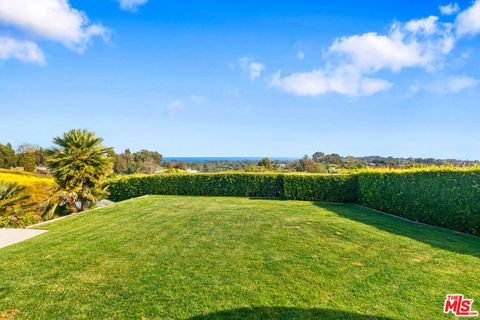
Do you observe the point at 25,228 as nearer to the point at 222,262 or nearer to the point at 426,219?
the point at 222,262

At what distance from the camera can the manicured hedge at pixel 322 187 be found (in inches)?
506

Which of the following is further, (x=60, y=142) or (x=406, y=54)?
(x=406, y=54)

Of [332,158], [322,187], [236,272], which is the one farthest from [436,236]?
[332,158]

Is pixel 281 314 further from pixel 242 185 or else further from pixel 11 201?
pixel 242 185

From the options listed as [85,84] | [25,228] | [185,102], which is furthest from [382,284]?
[185,102]

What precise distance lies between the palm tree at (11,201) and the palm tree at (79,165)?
69.1 inches

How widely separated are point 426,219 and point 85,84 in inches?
769

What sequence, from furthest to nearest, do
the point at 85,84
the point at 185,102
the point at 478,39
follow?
the point at 185,102, the point at 85,84, the point at 478,39

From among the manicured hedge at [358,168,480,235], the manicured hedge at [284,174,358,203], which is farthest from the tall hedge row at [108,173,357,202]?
the manicured hedge at [358,168,480,235]

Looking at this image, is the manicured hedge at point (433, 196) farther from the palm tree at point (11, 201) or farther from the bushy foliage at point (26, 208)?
the palm tree at point (11, 201)

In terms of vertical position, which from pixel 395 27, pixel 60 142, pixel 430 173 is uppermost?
pixel 395 27

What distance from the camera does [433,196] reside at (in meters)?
8.19

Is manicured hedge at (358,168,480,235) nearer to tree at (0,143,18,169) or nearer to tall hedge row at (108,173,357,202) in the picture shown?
tall hedge row at (108,173,357,202)

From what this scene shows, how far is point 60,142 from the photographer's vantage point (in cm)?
1009
